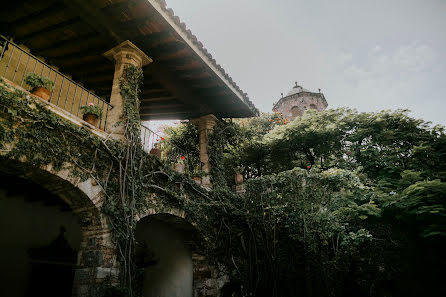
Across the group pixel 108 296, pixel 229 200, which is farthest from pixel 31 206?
pixel 229 200

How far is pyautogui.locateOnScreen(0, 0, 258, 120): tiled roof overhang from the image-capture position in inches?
182

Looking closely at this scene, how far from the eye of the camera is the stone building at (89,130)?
3.42m

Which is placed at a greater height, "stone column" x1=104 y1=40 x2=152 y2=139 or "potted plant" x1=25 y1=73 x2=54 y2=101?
"stone column" x1=104 y1=40 x2=152 y2=139

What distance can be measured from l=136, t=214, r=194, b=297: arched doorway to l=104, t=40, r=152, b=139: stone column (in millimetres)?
2909

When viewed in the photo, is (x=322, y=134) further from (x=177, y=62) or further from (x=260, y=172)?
(x=177, y=62)

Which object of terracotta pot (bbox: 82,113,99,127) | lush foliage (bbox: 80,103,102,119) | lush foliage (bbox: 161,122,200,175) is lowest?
terracotta pot (bbox: 82,113,99,127)

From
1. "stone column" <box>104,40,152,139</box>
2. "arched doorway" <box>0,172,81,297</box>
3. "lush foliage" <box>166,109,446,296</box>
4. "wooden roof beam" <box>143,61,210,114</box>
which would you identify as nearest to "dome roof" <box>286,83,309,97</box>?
"lush foliage" <box>166,109,446,296</box>

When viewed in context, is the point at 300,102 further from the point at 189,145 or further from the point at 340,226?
the point at 340,226

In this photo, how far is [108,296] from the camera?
307 centimetres

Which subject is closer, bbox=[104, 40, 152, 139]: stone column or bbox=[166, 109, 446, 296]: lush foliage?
bbox=[104, 40, 152, 139]: stone column

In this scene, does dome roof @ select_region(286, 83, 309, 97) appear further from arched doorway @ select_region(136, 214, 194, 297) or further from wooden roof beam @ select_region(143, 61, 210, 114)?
arched doorway @ select_region(136, 214, 194, 297)

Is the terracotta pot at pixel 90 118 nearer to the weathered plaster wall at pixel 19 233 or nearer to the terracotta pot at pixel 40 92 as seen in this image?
the terracotta pot at pixel 40 92

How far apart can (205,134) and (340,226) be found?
4.19m

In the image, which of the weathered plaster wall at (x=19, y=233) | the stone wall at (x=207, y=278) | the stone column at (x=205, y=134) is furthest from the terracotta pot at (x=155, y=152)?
A: the weathered plaster wall at (x=19, y=233)
